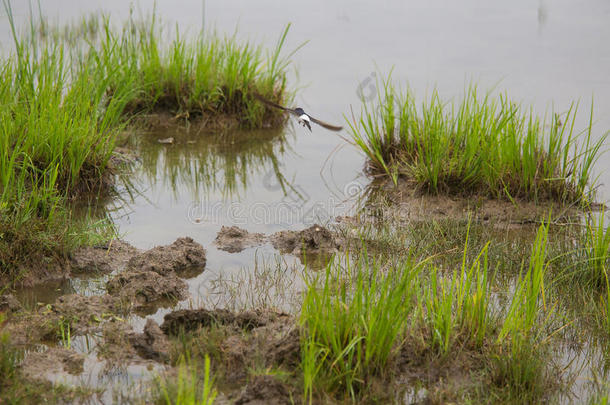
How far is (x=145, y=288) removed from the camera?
3689 mm

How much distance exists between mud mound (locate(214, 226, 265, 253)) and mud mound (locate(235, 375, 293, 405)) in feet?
5.57

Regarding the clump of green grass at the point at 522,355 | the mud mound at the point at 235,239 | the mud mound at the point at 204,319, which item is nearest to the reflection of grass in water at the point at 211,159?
the mud mound at the point at 235,239

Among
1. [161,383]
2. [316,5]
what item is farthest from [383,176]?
[316,5]

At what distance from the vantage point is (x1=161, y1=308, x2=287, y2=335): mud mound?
327 cm

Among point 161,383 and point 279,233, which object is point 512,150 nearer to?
point 279,233

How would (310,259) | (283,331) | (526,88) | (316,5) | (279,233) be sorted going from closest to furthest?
(283,331) → (310,259) → (279,233) → (526,88) → (316,5)

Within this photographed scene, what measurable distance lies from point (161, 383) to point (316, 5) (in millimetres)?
10983

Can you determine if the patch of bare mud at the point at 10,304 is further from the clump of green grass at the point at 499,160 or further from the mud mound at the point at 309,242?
the clump of green grass at the point at 499,160

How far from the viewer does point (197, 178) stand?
18.9 ft

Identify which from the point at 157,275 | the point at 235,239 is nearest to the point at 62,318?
the point at 157,275

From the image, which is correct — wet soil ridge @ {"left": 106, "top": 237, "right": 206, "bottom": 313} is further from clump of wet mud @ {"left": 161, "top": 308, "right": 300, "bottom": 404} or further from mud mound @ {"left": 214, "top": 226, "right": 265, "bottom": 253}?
clump of wet mud @ {"left": 161, "top": 308, "right": 300, "bottom": 404}

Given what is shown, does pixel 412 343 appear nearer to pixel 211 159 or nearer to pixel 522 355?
pixel 522 355

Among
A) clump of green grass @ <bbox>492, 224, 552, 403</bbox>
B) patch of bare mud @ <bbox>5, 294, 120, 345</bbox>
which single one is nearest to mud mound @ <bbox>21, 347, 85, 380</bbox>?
patch of bare mud @ <bbox>5, 294, 120, 345</bbox>

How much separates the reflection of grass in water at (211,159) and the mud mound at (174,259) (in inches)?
47.0
